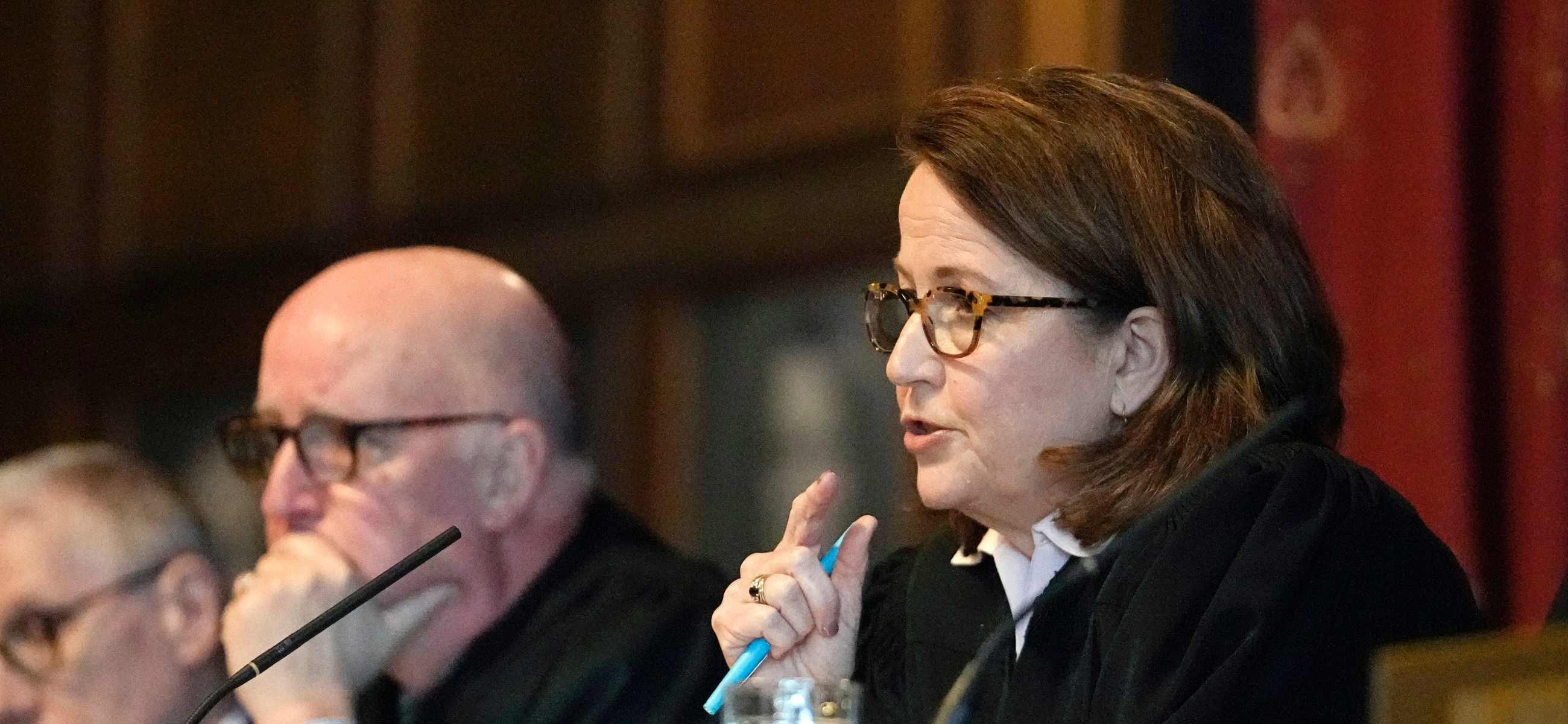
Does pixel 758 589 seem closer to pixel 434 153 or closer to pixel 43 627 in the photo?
pixel 43 627

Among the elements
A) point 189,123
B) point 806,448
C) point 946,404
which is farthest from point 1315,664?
point 189,123

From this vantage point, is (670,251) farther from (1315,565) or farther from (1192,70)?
(1315,565)

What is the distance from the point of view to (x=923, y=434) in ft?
6.36

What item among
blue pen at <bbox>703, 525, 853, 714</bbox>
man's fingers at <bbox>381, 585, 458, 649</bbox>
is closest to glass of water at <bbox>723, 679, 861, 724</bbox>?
blue pen at <bbox>703, 525, 853, 714</bbox>

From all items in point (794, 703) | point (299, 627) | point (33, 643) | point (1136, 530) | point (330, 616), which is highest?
point (1136, 530)

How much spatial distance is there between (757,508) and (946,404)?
202 cm

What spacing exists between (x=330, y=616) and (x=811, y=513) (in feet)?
1.67

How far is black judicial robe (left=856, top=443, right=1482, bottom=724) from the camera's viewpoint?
163 centimetres

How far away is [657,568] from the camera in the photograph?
2508 mm

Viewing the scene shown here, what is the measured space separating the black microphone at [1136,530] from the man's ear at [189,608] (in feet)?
3.85

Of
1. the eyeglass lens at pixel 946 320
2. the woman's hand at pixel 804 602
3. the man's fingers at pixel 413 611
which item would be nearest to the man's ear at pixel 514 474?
the man's fingers at pixel 413 611

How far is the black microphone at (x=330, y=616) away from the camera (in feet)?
6.40

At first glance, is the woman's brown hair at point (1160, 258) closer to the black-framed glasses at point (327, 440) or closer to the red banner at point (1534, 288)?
the red banner at point (1534, 288)

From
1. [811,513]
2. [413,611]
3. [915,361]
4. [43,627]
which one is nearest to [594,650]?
[413,611]
